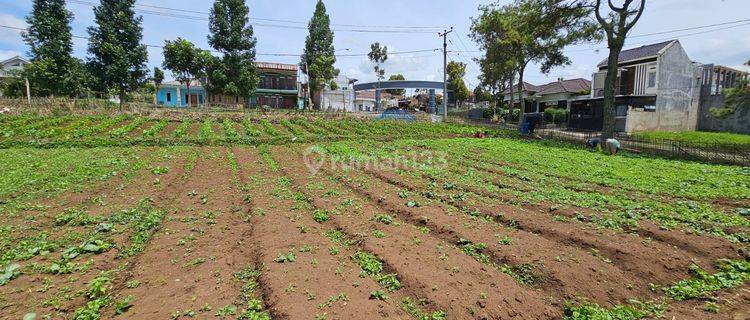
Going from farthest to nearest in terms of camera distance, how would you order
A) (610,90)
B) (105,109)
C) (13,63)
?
(13,63) < (105,109) < (610,90)

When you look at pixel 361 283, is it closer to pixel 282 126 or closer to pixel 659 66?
pixel 282 126

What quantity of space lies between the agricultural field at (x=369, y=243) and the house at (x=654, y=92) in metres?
18.7

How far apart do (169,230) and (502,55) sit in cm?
3133

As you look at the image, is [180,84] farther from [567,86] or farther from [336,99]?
[567,86]

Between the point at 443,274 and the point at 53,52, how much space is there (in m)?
39.0

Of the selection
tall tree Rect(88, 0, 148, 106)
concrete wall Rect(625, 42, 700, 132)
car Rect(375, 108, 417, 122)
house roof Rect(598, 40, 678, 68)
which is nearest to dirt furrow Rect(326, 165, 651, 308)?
concrete wall Rect(625, 42, 700, 132)

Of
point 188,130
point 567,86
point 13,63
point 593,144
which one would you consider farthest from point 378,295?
point 13,63

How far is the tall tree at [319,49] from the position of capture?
4556cm

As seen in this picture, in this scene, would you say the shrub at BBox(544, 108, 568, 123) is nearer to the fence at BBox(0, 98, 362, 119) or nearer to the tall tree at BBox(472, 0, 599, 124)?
the tall tree at BBox(472, 0, 599, 124)

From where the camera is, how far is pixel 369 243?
587 centimetres

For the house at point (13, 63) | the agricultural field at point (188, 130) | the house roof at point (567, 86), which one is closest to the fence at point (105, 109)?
the agricultural field at point (188, 130)

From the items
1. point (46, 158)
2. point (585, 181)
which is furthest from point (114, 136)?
point (585, 181)

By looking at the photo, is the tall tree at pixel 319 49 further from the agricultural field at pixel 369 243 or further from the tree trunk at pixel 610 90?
the agricultural field at pixel 369 243

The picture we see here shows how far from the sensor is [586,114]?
3381 cm
